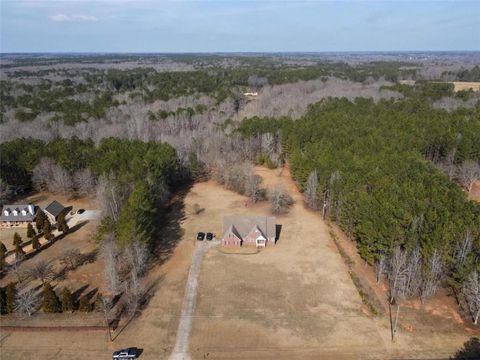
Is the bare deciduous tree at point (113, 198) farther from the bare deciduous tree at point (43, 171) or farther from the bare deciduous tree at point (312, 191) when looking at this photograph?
the bare deciduous tree at point (312, 191)

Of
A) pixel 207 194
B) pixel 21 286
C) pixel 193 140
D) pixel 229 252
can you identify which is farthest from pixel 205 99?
pixel 21 286

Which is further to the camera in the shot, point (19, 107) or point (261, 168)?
point (19, 107)

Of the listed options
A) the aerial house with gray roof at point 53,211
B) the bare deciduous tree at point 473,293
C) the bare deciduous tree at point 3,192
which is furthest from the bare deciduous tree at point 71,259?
the bare deciduous tree at point 473,293

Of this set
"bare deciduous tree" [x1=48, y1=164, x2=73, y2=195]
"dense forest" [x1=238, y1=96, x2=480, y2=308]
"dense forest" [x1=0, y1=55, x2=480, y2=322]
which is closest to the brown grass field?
"dense forest" [x1=0, y1=55, x2=480, y2=322]

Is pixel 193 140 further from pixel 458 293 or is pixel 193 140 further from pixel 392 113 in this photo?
pixel 458 293

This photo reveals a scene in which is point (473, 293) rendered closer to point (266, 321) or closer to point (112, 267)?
point (266, 321)

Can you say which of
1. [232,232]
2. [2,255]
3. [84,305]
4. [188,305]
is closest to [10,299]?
[84,305]

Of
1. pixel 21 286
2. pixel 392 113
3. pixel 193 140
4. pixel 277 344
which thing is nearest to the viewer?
pixel 277 344
